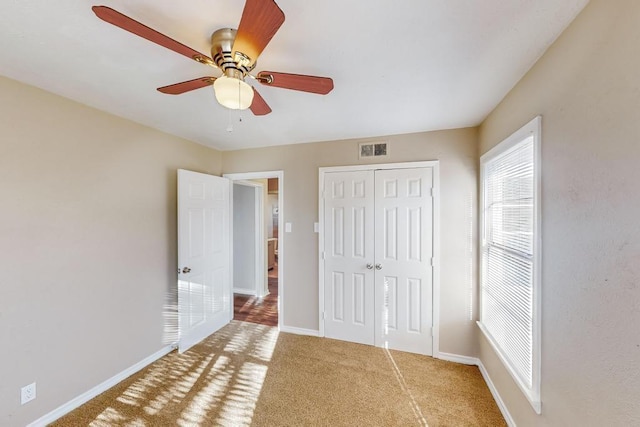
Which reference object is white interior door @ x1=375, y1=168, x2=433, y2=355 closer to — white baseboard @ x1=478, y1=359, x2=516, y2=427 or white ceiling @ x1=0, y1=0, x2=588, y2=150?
white baseboard @ x1=478, y1=359, x2=516, y2=427

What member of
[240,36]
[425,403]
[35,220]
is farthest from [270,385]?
[240,36]

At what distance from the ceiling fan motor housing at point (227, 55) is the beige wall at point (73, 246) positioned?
1.53 meters

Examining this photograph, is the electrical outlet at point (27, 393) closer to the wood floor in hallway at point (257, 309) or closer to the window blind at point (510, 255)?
the wood floor in hallway at point (257, 309)

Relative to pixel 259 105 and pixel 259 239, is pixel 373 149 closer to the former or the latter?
Answer: pixel 259 105

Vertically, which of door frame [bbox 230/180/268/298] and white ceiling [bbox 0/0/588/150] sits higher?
white ceiling [bbox 0/0/588/150]

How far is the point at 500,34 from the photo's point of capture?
123 centimetres

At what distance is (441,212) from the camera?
2613 mm

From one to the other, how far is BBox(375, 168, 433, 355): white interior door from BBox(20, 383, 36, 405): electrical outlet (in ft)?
9.14

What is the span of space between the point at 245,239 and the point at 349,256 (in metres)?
2.28

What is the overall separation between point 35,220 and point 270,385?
211 centimetres

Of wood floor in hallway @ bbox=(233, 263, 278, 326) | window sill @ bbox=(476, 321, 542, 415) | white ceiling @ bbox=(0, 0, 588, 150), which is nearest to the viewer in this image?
white ceiling @ bbox=(0, 0, 588, 150)

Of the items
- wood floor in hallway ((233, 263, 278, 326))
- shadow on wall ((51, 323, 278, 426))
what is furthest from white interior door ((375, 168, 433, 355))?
wood floor in hallway ((233, 263, 278, 326))

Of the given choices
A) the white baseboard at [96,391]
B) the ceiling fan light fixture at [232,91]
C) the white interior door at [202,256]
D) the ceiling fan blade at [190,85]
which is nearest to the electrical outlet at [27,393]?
the white baseboard at [96,391]

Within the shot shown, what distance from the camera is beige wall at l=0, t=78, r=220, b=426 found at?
164 centimetres
